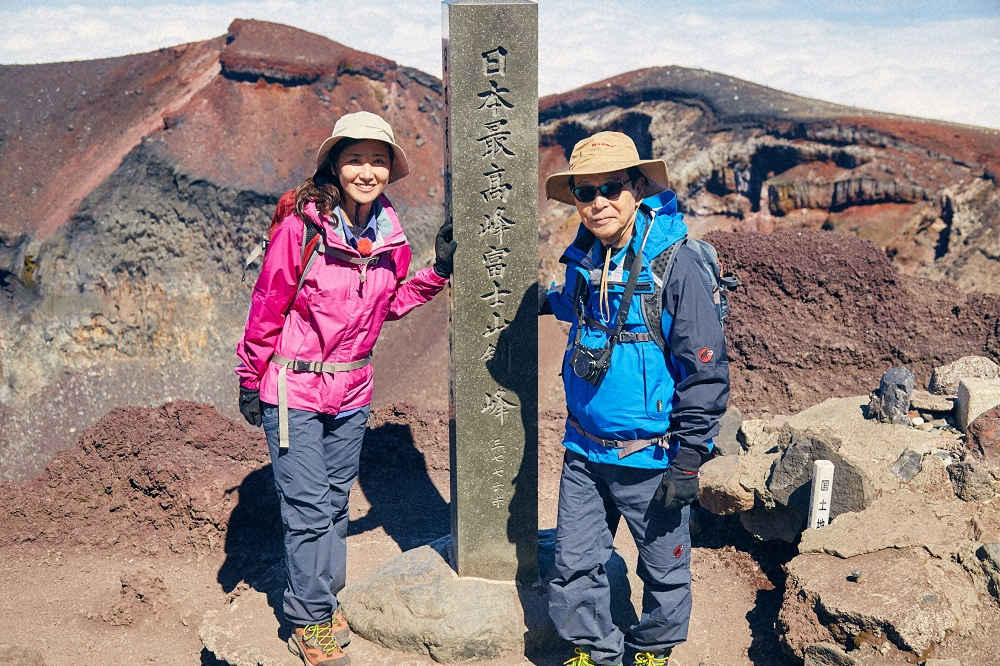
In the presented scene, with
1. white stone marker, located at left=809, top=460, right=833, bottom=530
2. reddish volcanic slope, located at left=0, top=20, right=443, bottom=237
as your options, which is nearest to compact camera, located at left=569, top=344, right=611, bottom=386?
white stone marker, located at left=809, top=460, right=833, bottom=530

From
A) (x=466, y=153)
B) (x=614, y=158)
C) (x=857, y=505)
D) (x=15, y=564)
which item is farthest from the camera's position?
(x=15, y=564)

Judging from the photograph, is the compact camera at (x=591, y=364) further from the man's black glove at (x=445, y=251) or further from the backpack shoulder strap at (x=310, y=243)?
the backpack shoulder strap at (x=310, y=243)

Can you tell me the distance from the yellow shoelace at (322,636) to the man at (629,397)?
1.21 meters

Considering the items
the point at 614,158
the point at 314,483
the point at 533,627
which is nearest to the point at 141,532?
the point at 314,483

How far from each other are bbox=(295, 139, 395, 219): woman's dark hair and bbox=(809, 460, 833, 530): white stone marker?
3.18 meters

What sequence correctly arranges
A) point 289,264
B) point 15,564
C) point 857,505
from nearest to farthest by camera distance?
point 289,264, point 857,505, point 15,564

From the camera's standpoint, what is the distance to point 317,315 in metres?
4.18

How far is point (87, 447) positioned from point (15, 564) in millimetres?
1159

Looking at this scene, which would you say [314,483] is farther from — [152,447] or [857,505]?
[152,447]

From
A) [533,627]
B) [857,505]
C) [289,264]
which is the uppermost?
[289,264]

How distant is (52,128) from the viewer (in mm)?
11203

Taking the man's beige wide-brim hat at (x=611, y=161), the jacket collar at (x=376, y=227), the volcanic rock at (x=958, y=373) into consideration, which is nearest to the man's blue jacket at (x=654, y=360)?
the man's beige wide-brim hat at (x=611, y=161)

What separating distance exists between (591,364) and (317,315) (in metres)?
1.38

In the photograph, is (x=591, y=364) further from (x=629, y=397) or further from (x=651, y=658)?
(x=651, y=658)
